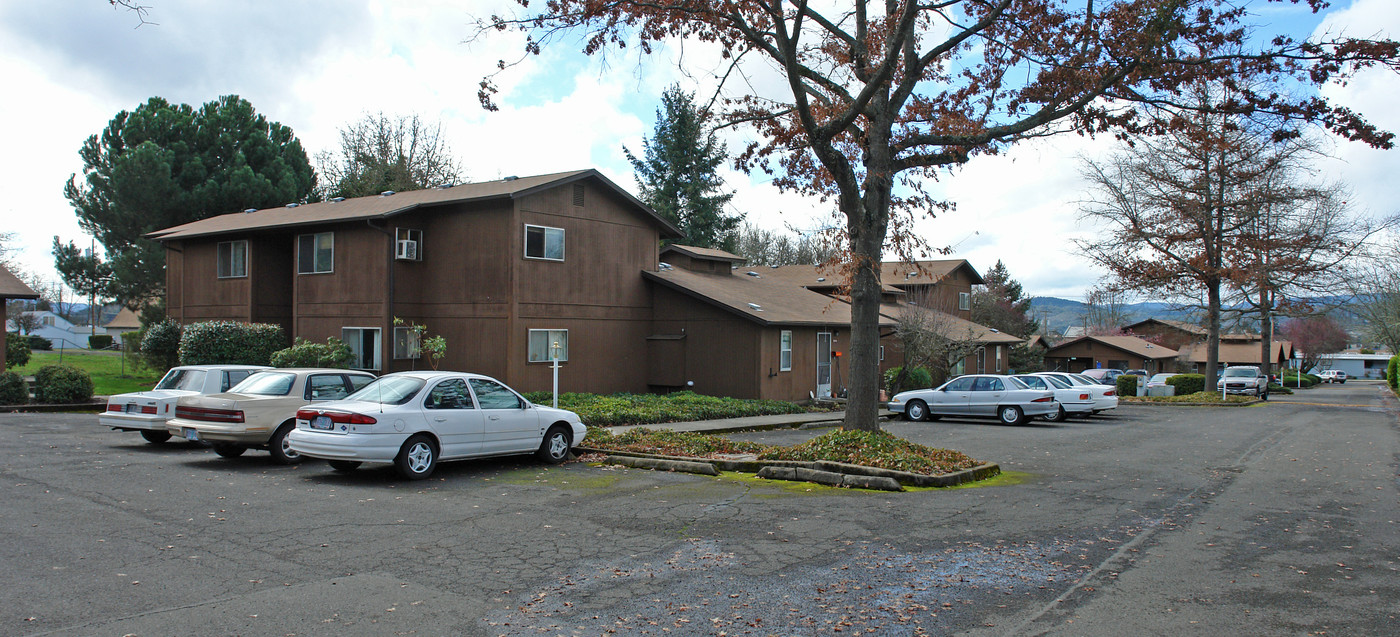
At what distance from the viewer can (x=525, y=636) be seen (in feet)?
17.4

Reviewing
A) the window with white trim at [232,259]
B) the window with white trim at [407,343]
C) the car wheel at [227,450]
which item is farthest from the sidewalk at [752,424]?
the window with white trim at [232,259]

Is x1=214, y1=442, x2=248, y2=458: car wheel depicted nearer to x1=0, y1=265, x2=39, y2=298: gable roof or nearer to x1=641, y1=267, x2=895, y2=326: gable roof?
x1=0, y1=265, x2=39, y2=298: gable roof

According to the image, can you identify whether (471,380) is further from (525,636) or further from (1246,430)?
(1246,430)

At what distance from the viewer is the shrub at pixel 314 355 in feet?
77.2

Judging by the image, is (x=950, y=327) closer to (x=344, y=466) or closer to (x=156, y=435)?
(x=344, y=466)

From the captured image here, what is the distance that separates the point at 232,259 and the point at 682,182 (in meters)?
27.2

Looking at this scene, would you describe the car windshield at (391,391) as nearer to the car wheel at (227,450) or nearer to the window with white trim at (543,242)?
the car wheel at (227,450)

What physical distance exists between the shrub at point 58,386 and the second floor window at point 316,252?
6.42 m

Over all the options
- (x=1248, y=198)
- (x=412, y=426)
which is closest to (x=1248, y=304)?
(x=1248, y=198)

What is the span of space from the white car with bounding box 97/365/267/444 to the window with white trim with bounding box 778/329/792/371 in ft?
51.8

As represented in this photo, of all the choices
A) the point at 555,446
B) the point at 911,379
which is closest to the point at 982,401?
the point at 911,379

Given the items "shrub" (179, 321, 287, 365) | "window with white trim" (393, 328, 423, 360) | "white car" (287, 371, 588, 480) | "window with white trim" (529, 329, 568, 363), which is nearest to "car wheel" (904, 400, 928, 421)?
"window with white trim" (529, 329, 568, 363)

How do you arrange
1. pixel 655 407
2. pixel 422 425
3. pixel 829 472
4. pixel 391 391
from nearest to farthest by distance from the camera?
pixel 422 425 → pixel 829 472 → pixel 391 391 → pixel 655 407

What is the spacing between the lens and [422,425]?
11.4m
